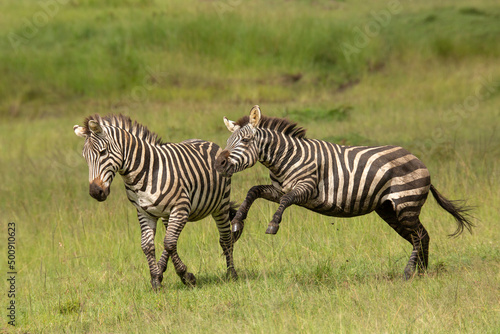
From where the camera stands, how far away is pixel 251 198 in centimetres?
725

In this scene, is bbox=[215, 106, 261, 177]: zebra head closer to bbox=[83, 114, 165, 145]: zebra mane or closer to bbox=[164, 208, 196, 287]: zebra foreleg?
bbox=[164, 208, 196, 287]: zebra foreleg

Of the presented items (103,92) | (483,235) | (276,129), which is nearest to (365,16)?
(103,92)

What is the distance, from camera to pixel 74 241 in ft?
35.3

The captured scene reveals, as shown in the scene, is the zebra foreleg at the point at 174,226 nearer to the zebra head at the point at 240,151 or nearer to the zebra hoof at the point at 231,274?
the zebra head at the point at 240,151

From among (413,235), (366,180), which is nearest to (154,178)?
(366,180)

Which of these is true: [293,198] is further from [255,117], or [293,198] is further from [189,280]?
[189,280]

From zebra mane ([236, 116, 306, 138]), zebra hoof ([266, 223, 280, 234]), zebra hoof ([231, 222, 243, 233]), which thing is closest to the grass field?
zebra hoof ([231, 222, 243, 233])

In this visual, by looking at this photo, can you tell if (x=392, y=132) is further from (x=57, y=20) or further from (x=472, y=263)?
(x=57, y=20)

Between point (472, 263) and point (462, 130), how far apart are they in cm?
886

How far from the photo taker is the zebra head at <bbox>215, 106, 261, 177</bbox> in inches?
282

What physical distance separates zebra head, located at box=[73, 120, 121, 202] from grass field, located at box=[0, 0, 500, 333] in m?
1.44

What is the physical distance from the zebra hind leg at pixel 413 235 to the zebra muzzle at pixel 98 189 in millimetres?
3242

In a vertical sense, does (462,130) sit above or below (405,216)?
above

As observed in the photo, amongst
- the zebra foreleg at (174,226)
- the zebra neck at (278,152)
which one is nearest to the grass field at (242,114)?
the zebra foreleg at (174,226)
